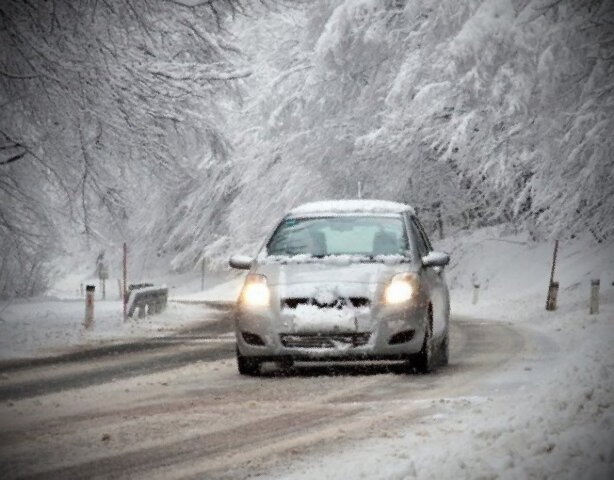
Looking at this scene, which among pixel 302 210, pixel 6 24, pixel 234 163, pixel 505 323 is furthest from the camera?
pixel 234 163

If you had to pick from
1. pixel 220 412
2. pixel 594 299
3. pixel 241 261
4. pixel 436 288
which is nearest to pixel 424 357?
pixel 436 288

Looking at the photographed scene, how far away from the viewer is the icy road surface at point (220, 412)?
7.37m

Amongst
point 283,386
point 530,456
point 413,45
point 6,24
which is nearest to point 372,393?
point 283,386

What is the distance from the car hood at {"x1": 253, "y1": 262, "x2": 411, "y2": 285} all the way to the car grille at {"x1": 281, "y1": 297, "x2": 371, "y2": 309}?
7.1 inches

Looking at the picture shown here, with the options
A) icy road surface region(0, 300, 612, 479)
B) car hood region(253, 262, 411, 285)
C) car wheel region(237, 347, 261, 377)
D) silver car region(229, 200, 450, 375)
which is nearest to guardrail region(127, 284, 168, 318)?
icy road surface region(0, 300, 612, 479)

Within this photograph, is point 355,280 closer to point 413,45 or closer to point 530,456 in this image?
point 530,456

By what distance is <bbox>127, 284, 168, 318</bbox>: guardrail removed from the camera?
24.1 metres

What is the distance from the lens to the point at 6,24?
53.0 ft

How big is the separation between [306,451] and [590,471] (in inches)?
83.2

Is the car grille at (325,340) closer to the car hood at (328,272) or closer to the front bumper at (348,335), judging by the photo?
the front bumper at (348,335)

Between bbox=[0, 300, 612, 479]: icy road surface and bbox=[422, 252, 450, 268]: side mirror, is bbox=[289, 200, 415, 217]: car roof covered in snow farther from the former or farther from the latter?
bbox=[0, 300, 612, 479]: icy road surface

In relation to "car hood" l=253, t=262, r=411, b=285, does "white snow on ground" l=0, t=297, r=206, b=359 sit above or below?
below

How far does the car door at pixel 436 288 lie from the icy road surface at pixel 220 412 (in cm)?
51

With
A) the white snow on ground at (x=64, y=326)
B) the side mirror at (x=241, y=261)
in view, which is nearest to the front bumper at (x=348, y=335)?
the side mirror at (x=241, y=261)
